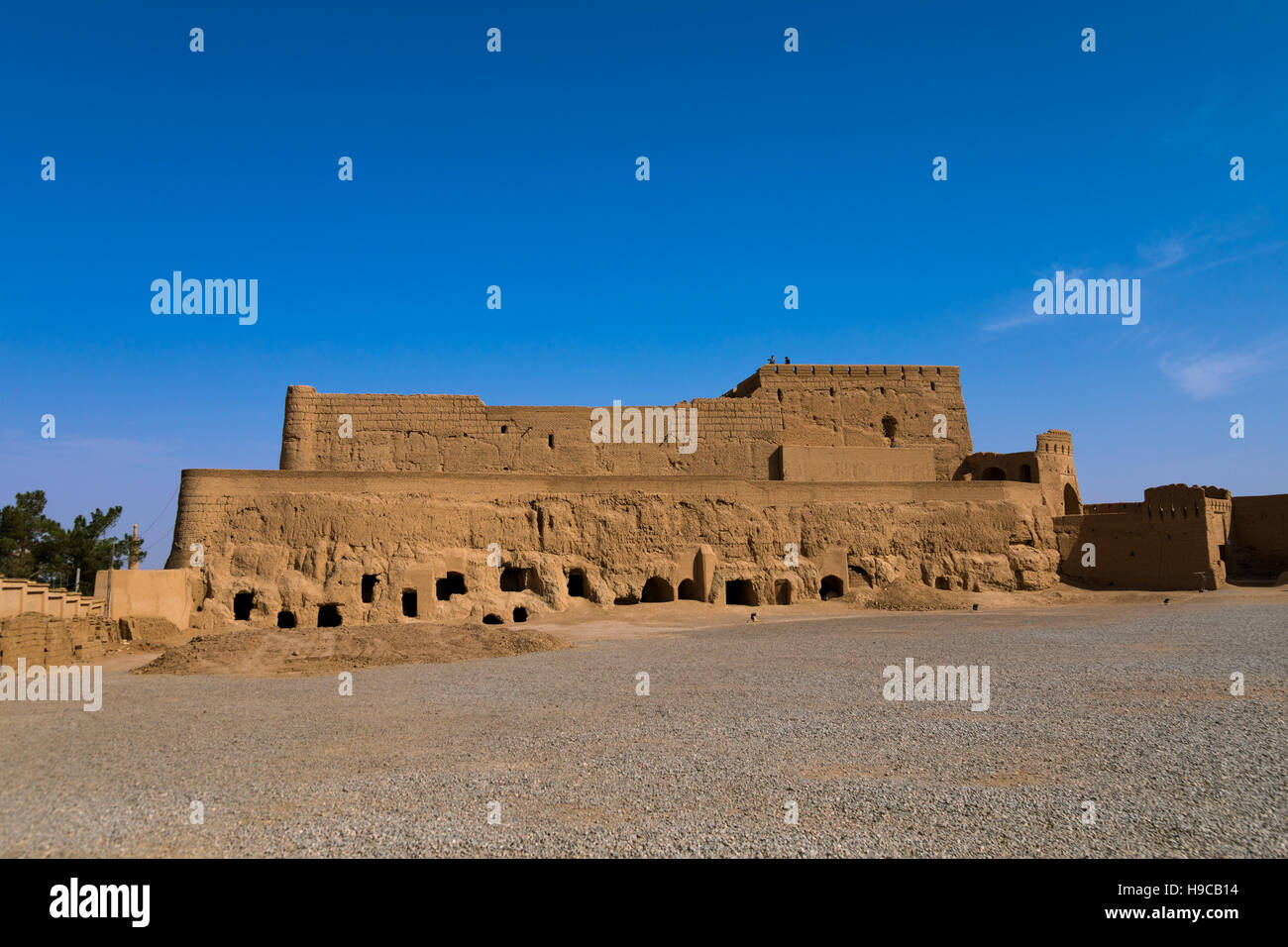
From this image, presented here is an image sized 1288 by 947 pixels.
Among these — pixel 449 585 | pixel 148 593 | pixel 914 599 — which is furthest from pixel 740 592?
pixel 148 593

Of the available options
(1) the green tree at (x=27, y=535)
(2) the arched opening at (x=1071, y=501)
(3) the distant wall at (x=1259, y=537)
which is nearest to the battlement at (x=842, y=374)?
(2) the arched opening at (x=1071, y=501)

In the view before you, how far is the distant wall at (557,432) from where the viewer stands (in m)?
33.3

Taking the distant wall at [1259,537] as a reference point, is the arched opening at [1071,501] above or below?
above

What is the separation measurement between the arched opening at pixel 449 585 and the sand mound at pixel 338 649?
7.00m

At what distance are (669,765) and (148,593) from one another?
2049 cm

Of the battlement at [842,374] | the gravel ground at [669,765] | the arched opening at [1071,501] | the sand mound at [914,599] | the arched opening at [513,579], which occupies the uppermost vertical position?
the battlement at [842,374]

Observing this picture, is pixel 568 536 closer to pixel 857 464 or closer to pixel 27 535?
pixel 857 464

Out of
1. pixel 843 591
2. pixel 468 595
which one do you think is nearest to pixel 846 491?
pixel 843 591

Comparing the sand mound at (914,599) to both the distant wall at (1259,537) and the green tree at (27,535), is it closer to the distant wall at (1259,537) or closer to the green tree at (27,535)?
the distant wall at (1259,537)

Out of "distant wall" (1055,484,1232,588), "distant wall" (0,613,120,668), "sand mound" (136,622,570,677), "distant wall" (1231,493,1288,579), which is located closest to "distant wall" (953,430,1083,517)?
"distant wall" (1055,484,1232,588)

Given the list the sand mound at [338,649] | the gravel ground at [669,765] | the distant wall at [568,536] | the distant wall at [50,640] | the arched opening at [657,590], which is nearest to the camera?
the gravel ground at [669,765]

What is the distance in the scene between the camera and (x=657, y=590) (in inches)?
1190

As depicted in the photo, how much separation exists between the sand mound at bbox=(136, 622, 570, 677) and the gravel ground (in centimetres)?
173

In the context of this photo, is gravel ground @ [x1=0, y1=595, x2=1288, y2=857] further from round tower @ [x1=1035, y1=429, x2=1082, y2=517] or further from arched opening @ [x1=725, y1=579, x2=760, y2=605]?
round tower @ [x1=1035, y1=429, x2=1082, y2=517]
